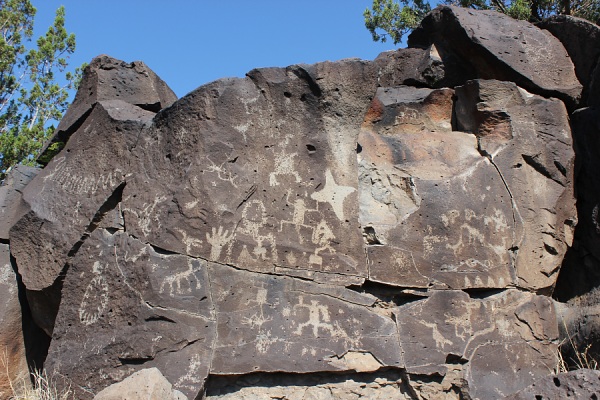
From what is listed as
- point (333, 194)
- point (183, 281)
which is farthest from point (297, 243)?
point (183, 281)

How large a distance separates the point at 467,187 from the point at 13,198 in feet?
10.9

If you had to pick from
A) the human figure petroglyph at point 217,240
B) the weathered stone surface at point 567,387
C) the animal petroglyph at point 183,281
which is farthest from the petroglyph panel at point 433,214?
the weathered stone surface at point 567,387

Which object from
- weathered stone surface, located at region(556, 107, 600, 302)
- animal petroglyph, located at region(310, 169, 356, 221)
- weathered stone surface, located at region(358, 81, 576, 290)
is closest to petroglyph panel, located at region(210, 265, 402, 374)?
weathered stone surface, located at region(358, 81, 576, 290)

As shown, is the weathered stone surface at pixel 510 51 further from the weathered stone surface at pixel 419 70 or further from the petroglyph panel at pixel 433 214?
the petroglyph panel at pixel 433 214

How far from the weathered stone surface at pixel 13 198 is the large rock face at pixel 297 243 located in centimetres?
16

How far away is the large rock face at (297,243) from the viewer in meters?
4.10

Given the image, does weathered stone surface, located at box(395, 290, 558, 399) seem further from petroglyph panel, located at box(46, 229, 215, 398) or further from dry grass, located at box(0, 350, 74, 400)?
dry grass, located at box(0, 350, 74, 400)

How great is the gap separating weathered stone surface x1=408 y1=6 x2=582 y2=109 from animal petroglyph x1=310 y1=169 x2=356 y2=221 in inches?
69.9

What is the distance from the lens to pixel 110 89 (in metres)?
4.97

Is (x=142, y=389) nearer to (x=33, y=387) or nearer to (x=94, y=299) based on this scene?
(x=94, y=299)

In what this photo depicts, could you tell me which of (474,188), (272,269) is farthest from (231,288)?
(474,188)

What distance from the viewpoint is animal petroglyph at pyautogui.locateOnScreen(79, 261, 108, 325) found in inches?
163

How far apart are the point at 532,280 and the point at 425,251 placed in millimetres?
846

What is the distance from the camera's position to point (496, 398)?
14.0ft
